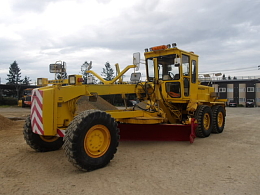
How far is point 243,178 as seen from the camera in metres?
4.41

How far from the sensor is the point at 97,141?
5031 mm

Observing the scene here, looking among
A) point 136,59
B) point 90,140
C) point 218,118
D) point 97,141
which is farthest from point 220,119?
point 90,140

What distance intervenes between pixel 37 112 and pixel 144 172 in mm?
2507

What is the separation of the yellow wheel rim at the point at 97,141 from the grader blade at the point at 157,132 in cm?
228

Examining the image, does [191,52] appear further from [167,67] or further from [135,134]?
[135,134]

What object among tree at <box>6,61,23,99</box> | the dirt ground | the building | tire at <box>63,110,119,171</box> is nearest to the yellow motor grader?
tire at <box>63,110,119,171</box>

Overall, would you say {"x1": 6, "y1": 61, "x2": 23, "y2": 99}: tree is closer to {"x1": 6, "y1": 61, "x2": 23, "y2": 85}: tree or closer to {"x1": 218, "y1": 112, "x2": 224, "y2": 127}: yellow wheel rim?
{"x1": 6, "y1": 61, "x2": 23, "y2": 85}: tree

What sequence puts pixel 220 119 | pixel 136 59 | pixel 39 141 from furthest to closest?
pixel 220 119 < pixel 136 59 < pixel 39 141

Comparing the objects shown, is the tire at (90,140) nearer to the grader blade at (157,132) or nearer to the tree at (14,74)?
the grader blade at (157,132)

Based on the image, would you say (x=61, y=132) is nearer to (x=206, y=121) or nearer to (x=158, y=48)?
(x=158, y=48)

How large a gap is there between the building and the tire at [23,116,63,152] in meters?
49.8

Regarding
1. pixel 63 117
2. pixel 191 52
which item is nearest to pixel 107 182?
pixel 63 117

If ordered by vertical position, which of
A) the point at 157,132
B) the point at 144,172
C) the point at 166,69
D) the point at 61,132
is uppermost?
the point at 166,69

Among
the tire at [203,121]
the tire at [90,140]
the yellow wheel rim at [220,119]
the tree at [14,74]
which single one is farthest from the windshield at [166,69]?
the tree at [14,74]
